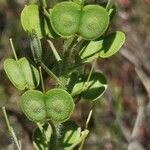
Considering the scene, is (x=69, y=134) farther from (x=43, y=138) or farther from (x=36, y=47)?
(x=36, y=47)

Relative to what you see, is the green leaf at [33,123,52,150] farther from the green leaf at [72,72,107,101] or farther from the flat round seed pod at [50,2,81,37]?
the flat round seed pod at [50,2,81,37]

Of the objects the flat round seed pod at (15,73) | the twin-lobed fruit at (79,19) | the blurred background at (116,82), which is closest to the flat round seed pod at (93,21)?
the twin-lobed fruit at (79,19)

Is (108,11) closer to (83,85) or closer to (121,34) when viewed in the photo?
(121,34)

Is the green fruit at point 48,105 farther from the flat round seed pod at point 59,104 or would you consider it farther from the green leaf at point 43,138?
the green leaf at point 43,138

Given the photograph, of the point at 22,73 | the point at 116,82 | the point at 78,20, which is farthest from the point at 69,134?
the point at 116,82

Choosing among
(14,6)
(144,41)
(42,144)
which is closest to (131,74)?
(144,41)

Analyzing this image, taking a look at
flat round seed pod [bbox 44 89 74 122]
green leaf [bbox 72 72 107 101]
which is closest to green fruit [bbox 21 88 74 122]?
flat round seed pod [bbox 44 89 74 122]

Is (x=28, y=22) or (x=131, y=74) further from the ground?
(x=28, y=22)
